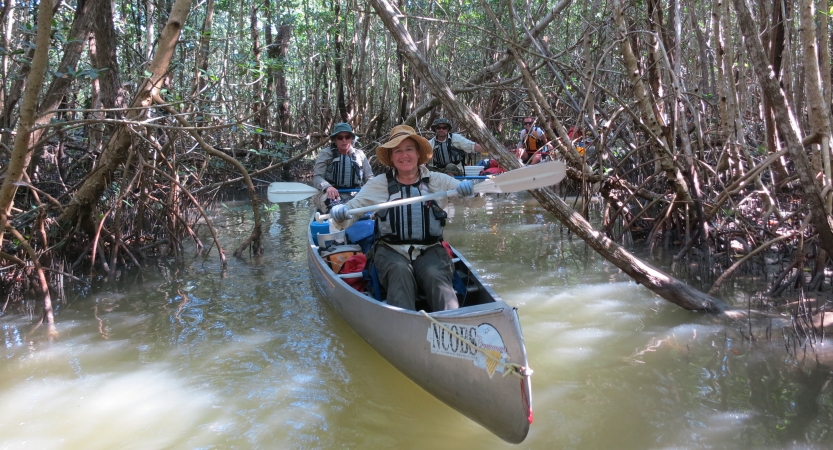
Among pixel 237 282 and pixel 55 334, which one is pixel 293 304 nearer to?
pixel 237 282

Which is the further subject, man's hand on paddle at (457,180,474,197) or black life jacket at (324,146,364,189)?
black life jacket at (324,146,364,189)

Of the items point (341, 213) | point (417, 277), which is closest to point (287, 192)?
point (341, 213)

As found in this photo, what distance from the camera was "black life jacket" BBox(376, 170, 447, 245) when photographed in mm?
3574

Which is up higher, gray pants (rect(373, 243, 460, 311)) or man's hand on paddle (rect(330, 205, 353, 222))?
man's hand on paddle (rect(330, 205, 353, 222))

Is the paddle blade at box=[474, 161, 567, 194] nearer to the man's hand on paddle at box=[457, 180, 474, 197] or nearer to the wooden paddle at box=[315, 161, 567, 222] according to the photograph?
the wooden paddle at box=[315, 161, 567, 222]

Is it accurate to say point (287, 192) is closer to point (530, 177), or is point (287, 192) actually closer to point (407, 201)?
point (407, 201)

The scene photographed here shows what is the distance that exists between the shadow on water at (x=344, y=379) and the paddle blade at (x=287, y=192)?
3.20 feet

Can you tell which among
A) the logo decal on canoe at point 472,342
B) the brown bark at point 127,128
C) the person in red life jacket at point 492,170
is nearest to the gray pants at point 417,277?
the logo decal on canoe at point 472,342

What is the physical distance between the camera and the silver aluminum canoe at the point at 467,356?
243cm

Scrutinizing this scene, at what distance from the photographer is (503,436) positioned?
2604 millimetres

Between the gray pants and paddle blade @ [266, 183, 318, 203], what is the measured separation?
1051 millimetres

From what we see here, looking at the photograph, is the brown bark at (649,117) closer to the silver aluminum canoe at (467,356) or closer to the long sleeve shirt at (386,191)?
the long sleeve shirt at (386,191)

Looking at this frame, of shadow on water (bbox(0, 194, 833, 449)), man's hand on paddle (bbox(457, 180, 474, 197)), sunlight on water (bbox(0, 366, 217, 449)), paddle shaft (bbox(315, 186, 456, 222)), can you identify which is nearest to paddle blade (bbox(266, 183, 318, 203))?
shadow on water (bbox(0, 194, 833, 449))

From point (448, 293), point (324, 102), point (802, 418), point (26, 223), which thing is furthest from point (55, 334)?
point (324, 102)
